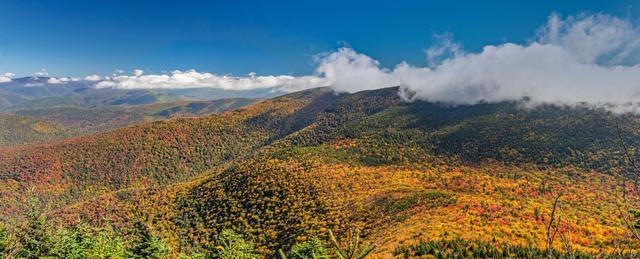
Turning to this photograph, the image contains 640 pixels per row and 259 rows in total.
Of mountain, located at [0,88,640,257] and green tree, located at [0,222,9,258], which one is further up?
green tree, located at [0,222,9,258]

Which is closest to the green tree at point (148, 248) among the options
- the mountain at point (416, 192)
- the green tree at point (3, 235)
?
the mountain at point (416, 192)

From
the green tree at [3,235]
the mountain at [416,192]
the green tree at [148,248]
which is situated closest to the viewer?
the green tree at [3,235]

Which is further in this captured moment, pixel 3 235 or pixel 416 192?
pixel 416 192

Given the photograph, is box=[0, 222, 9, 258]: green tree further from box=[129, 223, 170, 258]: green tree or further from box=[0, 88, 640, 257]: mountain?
→ box=[129, 223, 170, 258]: green tree

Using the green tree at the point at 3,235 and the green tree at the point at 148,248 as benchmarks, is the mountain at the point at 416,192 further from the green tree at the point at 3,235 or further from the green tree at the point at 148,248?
the green tree at the point at 3,235

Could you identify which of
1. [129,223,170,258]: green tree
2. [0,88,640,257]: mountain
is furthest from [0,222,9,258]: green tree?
[129,223,170,258]: green tree

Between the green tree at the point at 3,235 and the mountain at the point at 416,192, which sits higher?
the green tree at the point at 3,235

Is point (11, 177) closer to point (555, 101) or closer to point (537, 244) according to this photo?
point (537, 244)

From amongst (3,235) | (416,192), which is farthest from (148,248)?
(416,192)

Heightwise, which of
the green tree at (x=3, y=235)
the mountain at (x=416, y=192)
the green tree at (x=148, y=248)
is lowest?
the mountain at (x=416, y=192)

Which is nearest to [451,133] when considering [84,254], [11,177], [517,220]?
[517,220]

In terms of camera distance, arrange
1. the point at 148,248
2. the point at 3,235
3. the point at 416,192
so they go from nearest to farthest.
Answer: the point at 3,235 → the point at 148,248 → the point at 416,192

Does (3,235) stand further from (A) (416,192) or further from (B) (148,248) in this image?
(A) (416,192)

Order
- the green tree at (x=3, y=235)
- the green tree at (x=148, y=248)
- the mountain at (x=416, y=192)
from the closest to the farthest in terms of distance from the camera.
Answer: the green tree at (x=3, y=235), the green tree at (x=148, y=248), the mountain at (x=416, y=192)
